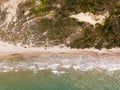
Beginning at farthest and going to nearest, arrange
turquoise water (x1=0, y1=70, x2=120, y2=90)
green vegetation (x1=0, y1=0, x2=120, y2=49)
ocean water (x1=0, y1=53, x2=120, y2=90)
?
green vegetation (x1=0, y1=0, x2=120, y2=49)
ocean water (x1=0, y1=53, x2=120, y2=90)
turquoise water (x1=0, y1=70, x2=120, y2=90)

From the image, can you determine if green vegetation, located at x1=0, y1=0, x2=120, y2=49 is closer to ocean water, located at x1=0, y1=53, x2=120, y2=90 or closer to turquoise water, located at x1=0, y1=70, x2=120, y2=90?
ocean water, located at x1=0, y1=53, x2=120, y2=90

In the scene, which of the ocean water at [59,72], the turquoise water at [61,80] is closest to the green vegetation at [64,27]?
the ocean water at [59,72]

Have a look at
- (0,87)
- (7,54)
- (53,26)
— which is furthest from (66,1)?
(0,87)

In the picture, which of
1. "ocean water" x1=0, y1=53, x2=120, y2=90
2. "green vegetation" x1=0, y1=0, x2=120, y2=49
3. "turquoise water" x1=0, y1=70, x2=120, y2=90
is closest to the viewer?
"turquoise water" x1=0, y1=70, x2=120, y2=90

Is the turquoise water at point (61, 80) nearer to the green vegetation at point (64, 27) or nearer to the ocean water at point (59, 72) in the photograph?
the ocean water at point (59, 72)

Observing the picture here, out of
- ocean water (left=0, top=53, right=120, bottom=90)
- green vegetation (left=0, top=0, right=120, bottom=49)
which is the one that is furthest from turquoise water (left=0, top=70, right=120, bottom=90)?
green vegetation (left=0, top=0, right=120, bottom=49)

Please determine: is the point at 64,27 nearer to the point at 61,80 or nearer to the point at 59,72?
the point at 59,72

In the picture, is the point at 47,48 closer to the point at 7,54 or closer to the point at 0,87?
the point at 7,54

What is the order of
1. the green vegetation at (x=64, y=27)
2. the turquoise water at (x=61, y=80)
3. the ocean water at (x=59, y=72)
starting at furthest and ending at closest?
1. the green vegetation at (x=64, y=27)
2. the ocean water at (x=59, y=72)
3. the turquoise water at (x=61, y=80)

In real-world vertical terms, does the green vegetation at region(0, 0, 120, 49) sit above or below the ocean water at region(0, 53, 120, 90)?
above

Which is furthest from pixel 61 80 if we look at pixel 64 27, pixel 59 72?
pixel 64 27
